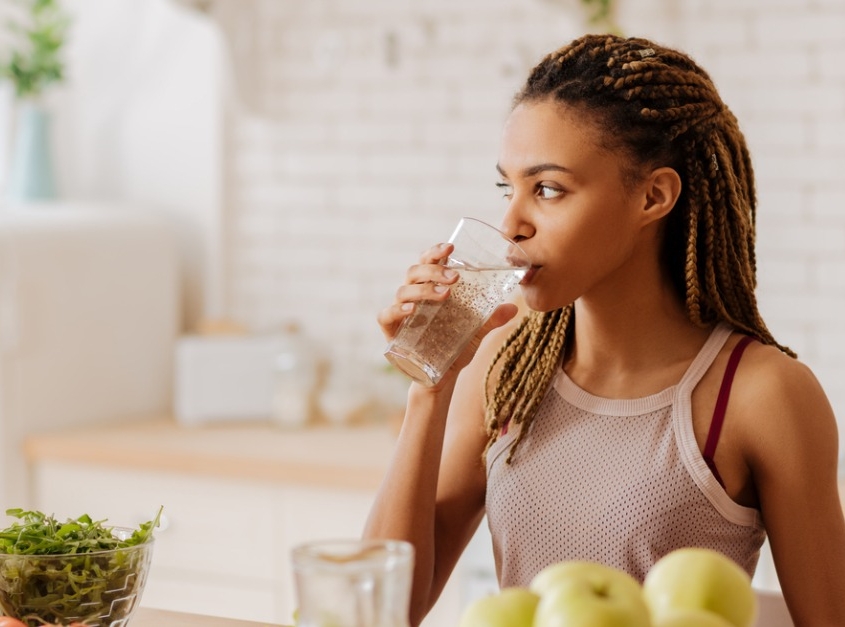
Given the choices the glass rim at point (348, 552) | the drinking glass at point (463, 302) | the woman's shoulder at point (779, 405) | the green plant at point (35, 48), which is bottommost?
the woman's shoulder at point (779, 405)

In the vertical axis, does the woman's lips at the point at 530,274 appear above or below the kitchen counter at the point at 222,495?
above

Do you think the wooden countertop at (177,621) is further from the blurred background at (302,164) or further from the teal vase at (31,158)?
the teal vase at (31,158)

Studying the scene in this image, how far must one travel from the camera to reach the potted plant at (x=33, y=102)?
3789 millimetres

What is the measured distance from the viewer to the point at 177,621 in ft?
4.83

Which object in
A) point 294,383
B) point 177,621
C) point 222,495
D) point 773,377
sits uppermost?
point 773,377

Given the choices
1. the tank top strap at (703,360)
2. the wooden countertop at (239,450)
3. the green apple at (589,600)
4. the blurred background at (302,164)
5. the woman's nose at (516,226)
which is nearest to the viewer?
the green apple at (589,600)

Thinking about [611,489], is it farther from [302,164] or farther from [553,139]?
[302,164]

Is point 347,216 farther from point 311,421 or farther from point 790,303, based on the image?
point 790,303

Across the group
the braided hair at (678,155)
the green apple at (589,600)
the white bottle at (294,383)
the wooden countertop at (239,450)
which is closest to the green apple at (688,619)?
the green apple at (589,600)

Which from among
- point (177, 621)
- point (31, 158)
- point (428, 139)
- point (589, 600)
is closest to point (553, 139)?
point (177, 621)

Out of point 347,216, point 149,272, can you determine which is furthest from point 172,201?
point 347,216

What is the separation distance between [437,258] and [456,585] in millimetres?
1414

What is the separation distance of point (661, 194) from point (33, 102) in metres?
2.65

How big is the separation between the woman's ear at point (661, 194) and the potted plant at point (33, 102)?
2.59 meters
